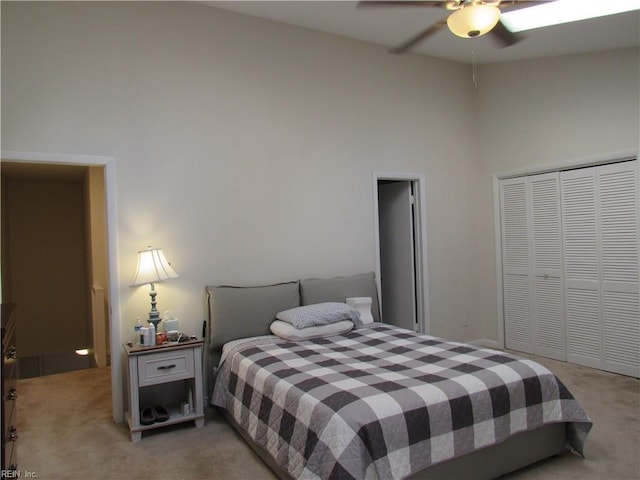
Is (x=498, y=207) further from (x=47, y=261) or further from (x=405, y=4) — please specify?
(x=47, y=261)

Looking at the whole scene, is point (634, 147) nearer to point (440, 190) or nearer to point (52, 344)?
point (440, 190)

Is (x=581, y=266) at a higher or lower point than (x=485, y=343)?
higher

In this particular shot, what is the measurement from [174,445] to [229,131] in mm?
2402

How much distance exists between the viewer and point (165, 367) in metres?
3.21

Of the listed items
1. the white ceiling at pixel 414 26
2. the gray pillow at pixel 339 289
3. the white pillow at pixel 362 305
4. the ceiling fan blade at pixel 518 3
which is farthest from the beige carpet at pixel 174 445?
the white ceiling at pixel 414 26

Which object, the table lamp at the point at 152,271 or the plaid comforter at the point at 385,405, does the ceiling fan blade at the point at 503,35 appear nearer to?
the plaid comforter at the point at 385,405

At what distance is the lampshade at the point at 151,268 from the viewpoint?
3.31 metres

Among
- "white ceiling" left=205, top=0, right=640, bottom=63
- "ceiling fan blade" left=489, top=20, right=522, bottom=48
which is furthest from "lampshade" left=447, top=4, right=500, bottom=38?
"white ceiling" left=205, top=0, right=640, bottom=63

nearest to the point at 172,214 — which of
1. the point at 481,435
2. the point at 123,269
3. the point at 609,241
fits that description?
the point at 123,269

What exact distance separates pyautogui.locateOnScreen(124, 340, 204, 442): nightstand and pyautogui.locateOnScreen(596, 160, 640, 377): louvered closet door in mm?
3571

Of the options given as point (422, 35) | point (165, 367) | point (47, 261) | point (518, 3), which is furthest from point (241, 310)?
point (47, 261)

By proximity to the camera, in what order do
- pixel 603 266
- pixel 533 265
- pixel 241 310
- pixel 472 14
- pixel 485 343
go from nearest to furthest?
pixel 472 14, pixel 241 310, pixel 603 266, pixel 533 265, pixel 485 343

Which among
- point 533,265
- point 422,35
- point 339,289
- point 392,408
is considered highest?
point 422,35

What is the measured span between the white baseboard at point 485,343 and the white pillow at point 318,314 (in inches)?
83.4
